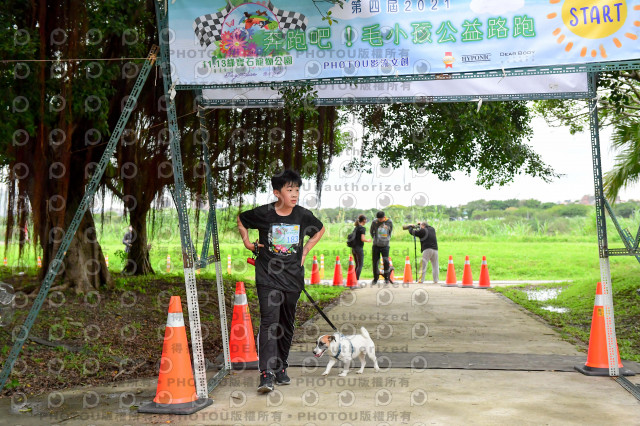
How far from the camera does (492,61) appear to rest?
18.9 ft

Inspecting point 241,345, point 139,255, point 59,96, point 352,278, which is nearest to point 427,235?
point 352,278

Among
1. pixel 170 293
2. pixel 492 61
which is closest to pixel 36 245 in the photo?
pixel 170 293

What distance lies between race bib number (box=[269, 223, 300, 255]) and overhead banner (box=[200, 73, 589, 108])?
1784 millimetres

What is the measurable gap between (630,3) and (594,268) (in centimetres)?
2001

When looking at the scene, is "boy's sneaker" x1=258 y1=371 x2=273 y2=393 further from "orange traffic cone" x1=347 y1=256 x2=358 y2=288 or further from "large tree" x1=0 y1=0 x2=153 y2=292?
"orange traffic cone" x1=347 y1=256 x2=358 y2=288

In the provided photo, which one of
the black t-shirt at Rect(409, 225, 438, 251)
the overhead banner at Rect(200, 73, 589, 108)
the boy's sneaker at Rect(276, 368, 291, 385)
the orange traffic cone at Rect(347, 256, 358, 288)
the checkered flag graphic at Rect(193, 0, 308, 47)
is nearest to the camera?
the boy's sneaker at Rect(276, 368, 291, 385)

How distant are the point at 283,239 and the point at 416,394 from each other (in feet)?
5.74

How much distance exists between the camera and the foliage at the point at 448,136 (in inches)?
466

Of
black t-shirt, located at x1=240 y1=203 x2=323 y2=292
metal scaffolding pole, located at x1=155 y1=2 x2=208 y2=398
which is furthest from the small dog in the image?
metal scaffolding pole, located at x1=155 y1=2 x2=208 y2=398

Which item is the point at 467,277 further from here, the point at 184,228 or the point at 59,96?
the point at 184,228

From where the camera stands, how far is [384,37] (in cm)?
588

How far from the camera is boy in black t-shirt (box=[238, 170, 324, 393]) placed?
18.6 feet

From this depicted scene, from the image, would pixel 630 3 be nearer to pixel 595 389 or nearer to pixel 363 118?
pixel 595 389

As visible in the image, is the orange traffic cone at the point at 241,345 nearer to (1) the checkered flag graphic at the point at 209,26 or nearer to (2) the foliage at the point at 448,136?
(1) the checkered flag graphic at the point at 209,26
